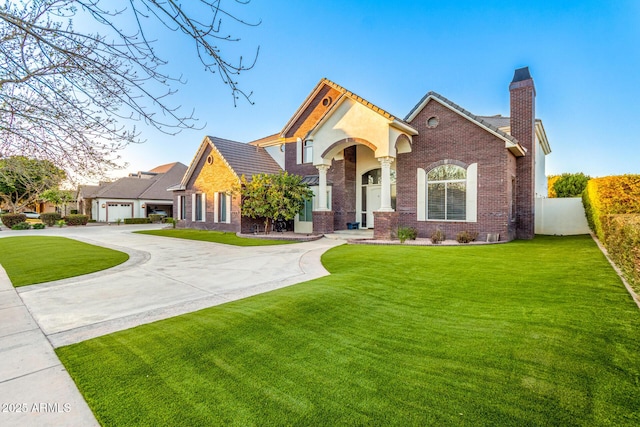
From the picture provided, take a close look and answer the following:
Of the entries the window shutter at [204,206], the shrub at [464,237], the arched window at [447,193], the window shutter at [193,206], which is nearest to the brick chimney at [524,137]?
the arched window at [447,193]

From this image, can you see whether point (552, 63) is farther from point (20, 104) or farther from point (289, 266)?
point (20, 104)

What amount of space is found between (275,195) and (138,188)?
31.3m

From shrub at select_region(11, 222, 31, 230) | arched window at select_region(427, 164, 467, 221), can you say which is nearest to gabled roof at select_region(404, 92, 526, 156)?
arched window at select_region(427, 164, 467, 221)

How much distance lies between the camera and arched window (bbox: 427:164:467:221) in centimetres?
1333

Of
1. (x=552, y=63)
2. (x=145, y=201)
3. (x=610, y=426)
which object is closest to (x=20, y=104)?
(x=610, y=426)

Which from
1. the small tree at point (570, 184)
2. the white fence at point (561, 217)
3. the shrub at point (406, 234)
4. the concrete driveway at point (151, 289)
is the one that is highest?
the small tree at point (570, 184)

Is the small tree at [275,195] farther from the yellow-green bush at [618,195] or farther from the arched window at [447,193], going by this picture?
the yellow-green bush at [618,195]

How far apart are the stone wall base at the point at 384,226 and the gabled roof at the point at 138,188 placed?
33.2 metres

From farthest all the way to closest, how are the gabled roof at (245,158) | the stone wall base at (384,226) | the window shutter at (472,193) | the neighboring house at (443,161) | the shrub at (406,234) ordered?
the gabled roof at (245,158), the stone wall base at (384,226), the window shutter at (472,193), the neighboring house at (443,161), the shrub at (406,234)

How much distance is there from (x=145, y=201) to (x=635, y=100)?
1703 inches

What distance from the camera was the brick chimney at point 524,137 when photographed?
44.5 ft

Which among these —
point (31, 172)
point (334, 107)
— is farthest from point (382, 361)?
point (334, 107)

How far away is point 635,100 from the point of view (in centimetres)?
1505

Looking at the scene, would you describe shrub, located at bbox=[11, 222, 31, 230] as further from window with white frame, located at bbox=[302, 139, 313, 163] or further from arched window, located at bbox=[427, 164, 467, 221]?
arched window, located at bbox=[427, 164, 467, 221]
